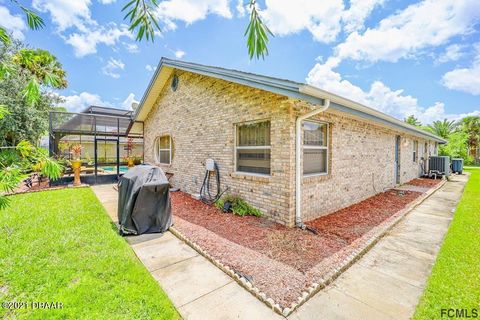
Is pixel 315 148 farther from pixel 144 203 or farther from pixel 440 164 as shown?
pixel 440 164

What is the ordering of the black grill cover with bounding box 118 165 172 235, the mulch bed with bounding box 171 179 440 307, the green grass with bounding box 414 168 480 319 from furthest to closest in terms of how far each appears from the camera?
the black grill cover with bounding box 118 165 172 235, the mulch bed with bounding box 171 179 440 307, the green grass with bounding box 414 168 480 319

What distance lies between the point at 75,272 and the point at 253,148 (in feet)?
14.6

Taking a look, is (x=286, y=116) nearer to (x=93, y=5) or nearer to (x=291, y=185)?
(x=291, y=185)

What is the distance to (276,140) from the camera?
16.7 ft

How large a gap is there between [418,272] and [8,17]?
6.86m

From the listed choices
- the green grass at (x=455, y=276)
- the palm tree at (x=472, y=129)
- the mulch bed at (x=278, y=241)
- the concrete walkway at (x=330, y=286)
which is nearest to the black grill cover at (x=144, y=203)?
the concrete walkway at (x=330, y=286)

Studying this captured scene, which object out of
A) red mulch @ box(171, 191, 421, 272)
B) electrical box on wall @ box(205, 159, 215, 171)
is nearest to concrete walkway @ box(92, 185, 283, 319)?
red mulch @ box(171, 191, 421, 272)

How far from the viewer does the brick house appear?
489cm

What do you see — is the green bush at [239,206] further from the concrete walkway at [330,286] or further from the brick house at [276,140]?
the concrete walkway at [330,286]

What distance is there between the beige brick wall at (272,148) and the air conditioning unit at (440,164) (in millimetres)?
7461

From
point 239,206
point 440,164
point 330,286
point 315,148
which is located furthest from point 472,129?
point 330,286

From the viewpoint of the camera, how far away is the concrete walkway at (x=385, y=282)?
8.09 feet

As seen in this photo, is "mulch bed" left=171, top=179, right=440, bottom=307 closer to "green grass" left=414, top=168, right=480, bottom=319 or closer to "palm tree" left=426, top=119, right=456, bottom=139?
"green grass" left=414, top=168, right=480, bottom=319

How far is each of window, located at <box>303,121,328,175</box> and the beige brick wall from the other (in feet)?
0.67
